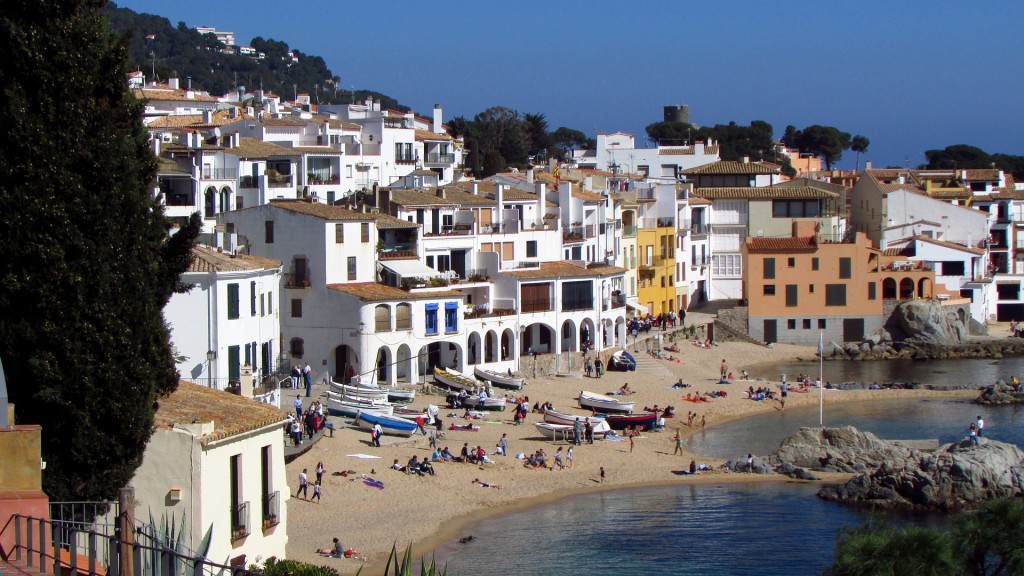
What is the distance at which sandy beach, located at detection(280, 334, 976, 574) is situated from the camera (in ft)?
115

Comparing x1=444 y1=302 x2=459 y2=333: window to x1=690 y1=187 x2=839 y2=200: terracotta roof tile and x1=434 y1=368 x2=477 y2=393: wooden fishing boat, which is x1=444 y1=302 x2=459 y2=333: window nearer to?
x1=434 y1=368 x2=477 y2=393: wooden fishing boat

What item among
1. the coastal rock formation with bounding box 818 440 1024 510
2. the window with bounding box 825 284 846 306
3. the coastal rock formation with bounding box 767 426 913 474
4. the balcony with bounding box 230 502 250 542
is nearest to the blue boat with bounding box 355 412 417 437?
the coastal rock formation with bounding box 767 426 913 474

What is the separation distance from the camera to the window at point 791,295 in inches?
3068

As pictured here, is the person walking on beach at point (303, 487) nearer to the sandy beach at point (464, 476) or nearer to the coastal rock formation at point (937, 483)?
the sandy beach at point (464, 476)

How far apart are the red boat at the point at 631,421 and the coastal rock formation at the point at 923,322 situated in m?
Result: 31.5

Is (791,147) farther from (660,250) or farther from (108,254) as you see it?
(108,254)

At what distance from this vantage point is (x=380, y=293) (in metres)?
52.8

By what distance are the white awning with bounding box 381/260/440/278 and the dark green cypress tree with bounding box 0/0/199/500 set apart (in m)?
36.8

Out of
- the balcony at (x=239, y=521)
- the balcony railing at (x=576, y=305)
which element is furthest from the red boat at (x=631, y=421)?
the balcony at (x=239, y=521)

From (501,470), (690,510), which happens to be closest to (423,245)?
(501,470)

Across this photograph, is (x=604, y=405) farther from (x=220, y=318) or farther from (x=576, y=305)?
(x=220, y=318)

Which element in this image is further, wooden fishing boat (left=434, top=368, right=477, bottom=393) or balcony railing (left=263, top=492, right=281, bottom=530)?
wooden fishing boat (left=434, top=368, right=477, bottom=393)

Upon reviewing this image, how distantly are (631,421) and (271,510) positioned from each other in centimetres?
3150

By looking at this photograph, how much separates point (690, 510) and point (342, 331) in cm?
1748
